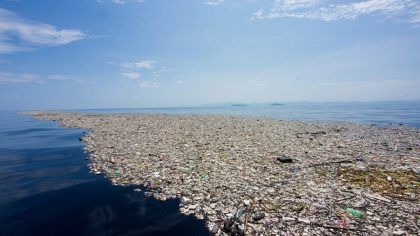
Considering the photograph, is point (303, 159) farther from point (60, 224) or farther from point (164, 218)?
point (60, 224)

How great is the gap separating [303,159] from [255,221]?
25.7 feet

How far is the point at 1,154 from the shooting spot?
1927 cm

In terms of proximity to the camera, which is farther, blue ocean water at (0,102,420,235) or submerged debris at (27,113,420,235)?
blue ocean water at (0,102,420,235)

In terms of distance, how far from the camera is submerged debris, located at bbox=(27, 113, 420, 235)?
23.1ft

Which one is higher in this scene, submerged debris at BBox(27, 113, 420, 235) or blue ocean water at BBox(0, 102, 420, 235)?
submerged debris at BBox(27, 113, 420, 235)

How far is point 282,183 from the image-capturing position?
10.1 m

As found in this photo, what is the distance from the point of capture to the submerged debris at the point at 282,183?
7.04 meters

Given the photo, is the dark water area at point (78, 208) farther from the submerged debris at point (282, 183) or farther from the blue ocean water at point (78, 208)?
the submerged debris at point (282, 183)

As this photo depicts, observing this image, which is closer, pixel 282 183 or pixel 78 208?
pixel 78 208

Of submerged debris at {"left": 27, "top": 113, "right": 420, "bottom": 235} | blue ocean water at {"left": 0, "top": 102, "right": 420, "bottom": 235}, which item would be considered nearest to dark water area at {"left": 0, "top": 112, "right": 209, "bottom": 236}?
blue ocean water at {"left": 0, "top": 102, "right": 420, "bottom": 235}

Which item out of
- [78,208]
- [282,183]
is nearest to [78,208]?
[78,208]

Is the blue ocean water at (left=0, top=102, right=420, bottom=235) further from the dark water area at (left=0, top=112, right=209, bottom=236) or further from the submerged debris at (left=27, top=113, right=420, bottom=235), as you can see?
the submerged debris at (left=27, top=113, right=420, bottom=235)

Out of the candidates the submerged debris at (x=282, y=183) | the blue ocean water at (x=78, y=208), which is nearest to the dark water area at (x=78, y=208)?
the blue ocean water at (x=78, y=208)

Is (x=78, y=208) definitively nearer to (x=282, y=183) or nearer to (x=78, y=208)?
(x=78, y=208)
